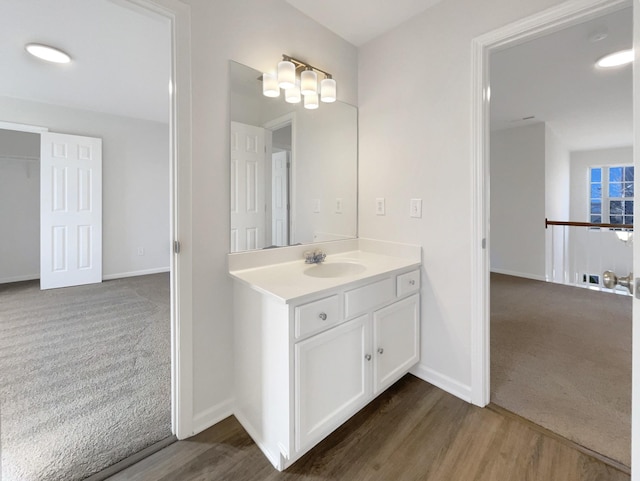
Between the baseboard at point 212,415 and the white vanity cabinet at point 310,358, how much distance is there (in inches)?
2.5

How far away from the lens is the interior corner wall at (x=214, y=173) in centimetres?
150

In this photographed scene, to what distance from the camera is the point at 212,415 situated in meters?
1.61

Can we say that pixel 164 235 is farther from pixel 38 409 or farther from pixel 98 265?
pixel 38 409

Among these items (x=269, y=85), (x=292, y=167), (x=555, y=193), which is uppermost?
(x=269, y=85)

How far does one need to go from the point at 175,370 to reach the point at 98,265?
385 cm

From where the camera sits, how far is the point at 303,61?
1.95m

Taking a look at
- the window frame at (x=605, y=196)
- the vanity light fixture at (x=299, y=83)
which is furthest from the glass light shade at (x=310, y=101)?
the window frame at (x=605, y=196)

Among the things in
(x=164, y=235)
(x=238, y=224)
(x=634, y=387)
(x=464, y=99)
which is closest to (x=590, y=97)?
(x=464, y=99)

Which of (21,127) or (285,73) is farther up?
(21,127)

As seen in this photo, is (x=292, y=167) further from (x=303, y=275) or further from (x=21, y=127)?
(x=21, y=127)

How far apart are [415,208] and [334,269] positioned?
0.69 meters

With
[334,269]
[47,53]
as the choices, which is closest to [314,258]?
[334,269]

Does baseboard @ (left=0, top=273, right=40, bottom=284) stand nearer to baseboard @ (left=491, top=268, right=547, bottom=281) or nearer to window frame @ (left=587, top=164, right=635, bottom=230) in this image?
baseboard @ (left=491, top=268, right=547, bottom=281)

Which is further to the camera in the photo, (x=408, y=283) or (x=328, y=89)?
(x=328, y=89)
